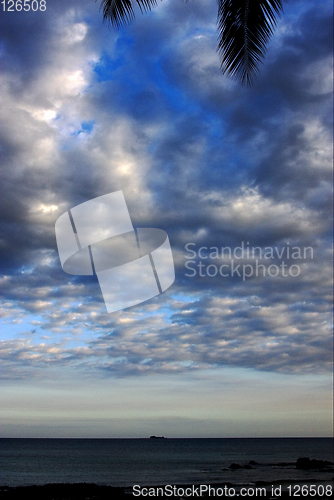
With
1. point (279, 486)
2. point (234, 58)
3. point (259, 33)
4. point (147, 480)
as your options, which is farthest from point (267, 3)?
point (147, 480)

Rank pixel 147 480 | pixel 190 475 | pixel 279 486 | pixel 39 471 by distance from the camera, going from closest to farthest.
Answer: pixel 279 486 < pixel 147 480 < pixel 190 475 < pixel 39 471

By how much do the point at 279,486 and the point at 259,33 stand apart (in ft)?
135

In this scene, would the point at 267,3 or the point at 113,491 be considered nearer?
the point at 267,3

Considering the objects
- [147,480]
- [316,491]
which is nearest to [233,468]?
[147,480]

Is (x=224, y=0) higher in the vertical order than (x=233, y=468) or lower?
higher

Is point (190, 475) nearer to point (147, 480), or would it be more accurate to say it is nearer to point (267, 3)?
point (147, 480)

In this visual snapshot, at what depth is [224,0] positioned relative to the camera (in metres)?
5.70

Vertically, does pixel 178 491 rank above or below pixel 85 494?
below

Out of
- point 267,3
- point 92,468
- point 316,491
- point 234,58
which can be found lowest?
point 92,468

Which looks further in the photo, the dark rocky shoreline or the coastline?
the coastline

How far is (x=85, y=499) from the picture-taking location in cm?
2803

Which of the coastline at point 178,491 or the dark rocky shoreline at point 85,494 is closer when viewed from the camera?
the dark rocky shoreline at point 85,494

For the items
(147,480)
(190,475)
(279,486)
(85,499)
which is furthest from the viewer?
(190,475)

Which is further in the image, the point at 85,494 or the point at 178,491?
the point at 178,491
